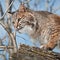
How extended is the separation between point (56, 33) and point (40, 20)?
307 mm

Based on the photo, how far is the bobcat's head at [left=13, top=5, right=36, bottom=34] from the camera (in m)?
2.50

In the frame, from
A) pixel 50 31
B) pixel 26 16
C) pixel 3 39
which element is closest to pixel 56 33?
pixel 50 31

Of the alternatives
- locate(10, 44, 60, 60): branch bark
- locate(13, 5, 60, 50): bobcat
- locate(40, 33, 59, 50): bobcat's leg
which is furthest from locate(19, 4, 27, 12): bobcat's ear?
locate(10, 44, 60, 60): branch bark

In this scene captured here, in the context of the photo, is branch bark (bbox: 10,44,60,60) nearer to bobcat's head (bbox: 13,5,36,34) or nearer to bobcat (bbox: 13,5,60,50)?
bobcat (bbox: 13,5,60,50)

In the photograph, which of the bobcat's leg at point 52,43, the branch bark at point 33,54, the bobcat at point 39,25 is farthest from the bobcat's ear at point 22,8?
the branch bark at point 33,54

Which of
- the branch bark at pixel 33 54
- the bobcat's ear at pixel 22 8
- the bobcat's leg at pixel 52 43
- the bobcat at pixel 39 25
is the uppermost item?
the bobcat's ear at pixel 22 8

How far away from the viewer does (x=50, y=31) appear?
2322mm

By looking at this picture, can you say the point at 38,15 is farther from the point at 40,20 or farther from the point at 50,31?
the point at 50,31

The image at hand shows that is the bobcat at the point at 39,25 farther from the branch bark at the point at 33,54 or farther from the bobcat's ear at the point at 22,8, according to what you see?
the branch bark at the point at 33,54

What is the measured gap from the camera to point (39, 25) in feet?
8.32

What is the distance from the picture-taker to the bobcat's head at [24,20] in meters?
2.50

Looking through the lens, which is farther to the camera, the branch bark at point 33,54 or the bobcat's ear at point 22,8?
the bobcat's ear at point 22,8

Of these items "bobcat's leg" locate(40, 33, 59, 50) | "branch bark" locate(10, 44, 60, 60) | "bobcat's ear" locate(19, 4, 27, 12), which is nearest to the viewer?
"branch bark" locate(10, 44, 60, 60)

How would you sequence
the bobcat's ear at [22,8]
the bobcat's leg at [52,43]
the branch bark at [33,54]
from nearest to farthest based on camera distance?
1. the branch bark at [33,54]
2. the bobcat's leg at [52,43]
3. the bobcat's ear at [22,8]
